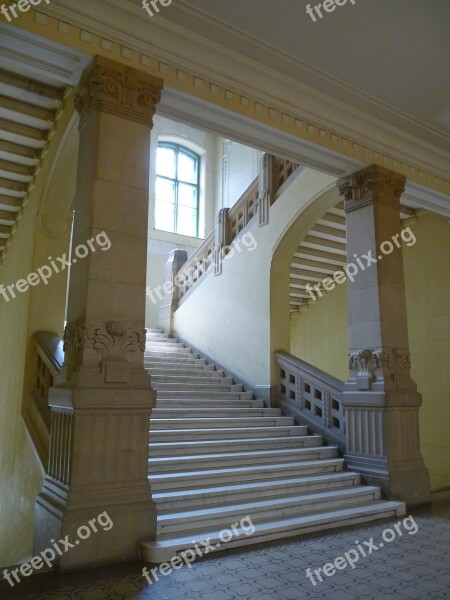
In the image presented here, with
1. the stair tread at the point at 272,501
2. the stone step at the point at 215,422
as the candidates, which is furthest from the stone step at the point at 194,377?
the stair tread at the point at 272,501

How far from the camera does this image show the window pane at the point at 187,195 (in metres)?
17.6

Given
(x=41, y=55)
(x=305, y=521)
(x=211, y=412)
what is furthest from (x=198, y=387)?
(x=41, y=55)

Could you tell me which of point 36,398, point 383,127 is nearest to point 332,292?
point 383,127

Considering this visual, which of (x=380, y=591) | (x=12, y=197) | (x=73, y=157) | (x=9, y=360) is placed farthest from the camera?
(x=12, y=197)

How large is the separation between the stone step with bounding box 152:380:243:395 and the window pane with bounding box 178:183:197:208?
9.57m

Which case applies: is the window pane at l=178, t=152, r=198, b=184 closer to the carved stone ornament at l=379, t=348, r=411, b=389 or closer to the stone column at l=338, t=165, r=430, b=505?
the stone column at l=338, t=165, r=430, b=505

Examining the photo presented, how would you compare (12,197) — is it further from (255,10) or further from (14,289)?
(255,10)

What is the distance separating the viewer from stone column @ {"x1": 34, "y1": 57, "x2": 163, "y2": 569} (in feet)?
14.0

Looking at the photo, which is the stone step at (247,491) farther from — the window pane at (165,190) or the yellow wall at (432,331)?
the window pane at (165,190)

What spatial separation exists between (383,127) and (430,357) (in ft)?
15.6

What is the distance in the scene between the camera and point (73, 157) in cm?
695

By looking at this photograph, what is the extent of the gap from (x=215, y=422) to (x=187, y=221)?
11.1 meters

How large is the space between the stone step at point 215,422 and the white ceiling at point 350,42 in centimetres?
471

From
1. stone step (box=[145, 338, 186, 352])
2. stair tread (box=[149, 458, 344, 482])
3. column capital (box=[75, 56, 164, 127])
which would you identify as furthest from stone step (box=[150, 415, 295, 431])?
column capital (box=[75, 56, 164, 127])
